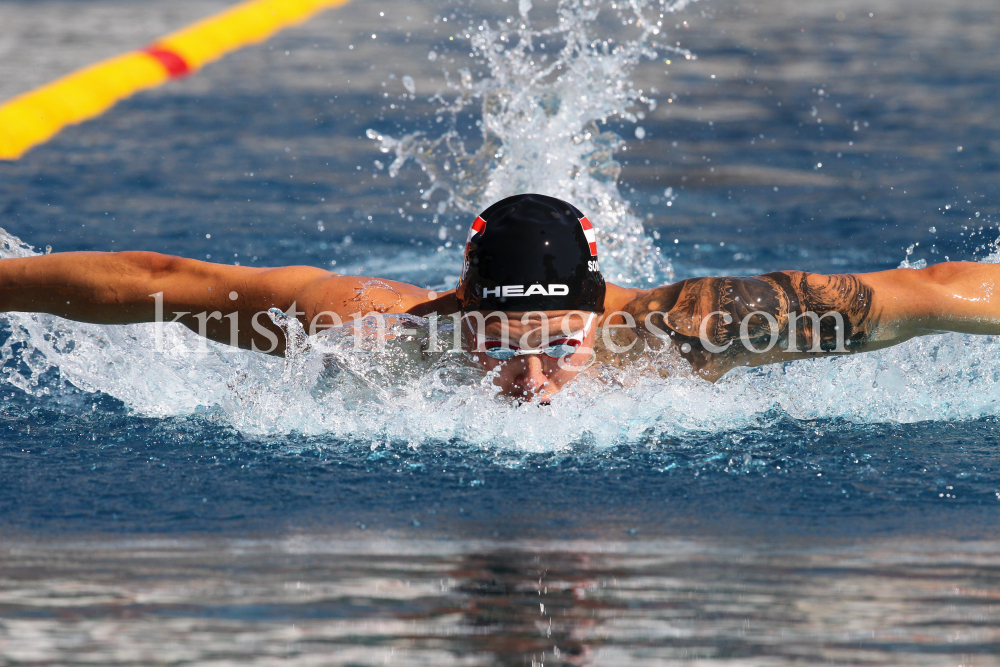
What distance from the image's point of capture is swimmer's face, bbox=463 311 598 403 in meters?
3.25

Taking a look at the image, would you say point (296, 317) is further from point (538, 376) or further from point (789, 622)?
point (789, 622)

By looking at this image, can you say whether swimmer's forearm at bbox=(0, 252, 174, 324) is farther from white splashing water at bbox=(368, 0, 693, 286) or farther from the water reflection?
white splashing water at bbox=(368, 0, 693, 286)

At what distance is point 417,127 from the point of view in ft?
27.5

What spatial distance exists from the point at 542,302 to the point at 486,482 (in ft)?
1.85

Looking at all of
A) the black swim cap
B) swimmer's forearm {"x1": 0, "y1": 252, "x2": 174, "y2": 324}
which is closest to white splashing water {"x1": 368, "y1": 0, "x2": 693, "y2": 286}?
the black swim cap

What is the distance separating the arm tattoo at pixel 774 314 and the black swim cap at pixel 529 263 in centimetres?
27

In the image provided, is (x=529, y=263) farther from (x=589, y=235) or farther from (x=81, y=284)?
(x=81, y=284)

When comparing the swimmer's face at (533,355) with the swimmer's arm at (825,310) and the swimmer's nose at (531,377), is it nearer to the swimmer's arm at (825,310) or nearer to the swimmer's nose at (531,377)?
the swimmer's nose at (531,377)

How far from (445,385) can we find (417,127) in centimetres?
520

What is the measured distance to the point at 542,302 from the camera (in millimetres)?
3275

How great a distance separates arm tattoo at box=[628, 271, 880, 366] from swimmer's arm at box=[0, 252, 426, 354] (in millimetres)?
926

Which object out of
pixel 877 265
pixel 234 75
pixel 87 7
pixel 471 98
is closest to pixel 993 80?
pixel 471 98

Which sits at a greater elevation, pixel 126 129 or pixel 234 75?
pixel 234 75

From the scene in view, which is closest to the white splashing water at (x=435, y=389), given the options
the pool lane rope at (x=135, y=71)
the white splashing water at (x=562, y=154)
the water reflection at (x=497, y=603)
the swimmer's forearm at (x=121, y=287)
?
the swimmer's forearm at (x=121, y=287)
